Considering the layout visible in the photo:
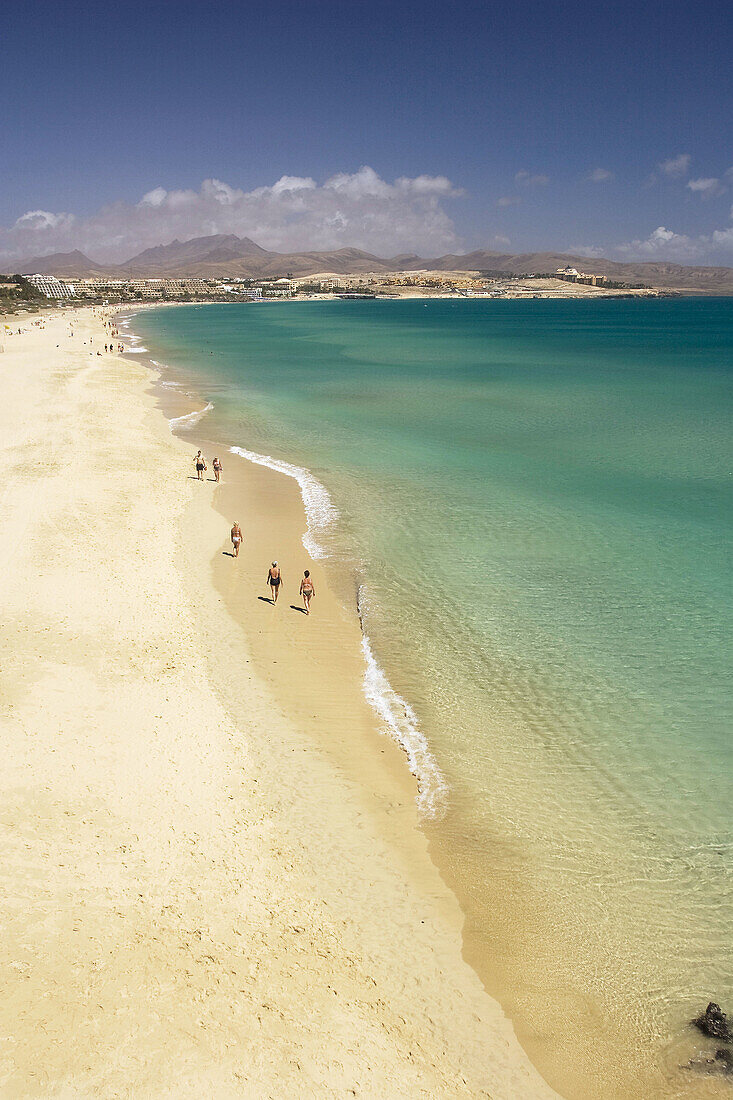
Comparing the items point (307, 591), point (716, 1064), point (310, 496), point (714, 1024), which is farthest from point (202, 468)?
point (716, 1064)

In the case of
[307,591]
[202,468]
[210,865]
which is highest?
[202,468]

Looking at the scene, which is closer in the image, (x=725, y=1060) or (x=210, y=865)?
(x=725, y=1060)

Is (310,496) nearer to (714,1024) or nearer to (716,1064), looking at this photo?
(714,1024)

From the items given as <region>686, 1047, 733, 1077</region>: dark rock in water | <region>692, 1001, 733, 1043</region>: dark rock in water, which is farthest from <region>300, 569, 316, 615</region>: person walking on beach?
<region>686, 1047, 733, 1077</region>: dark rock in water

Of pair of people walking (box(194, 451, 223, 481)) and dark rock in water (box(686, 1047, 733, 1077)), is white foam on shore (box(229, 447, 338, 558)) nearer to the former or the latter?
pair of people walking (box(194, 451, 223, 481))

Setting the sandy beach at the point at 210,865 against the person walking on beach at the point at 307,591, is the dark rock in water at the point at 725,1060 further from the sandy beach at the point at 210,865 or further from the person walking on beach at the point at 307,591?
the person walking on beach at the point at 307,591

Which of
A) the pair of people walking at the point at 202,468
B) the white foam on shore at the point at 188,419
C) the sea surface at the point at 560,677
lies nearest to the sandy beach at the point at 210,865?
the sea surface at the point at 560,677
